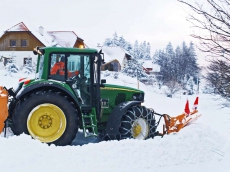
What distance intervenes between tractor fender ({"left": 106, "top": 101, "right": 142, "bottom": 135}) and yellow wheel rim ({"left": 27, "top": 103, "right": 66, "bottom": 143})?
123cm

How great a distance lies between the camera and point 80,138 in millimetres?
8344

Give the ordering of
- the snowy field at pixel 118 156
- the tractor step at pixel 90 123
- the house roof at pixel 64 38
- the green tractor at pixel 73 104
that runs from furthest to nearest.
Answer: the house roof at pixel 64 38 < the tractor step at pixel 90 123 < the green tractor at pixel 73 104 < the snowy field at pixel 118 156

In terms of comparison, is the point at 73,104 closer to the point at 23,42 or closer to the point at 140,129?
the point at 140,129

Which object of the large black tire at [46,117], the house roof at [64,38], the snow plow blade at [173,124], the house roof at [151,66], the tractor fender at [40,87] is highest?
the house roof at [64,38]

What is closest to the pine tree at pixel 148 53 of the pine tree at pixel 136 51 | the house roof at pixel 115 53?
the pine tree at pixel 136 51

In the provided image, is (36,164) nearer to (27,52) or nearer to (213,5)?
(213,5)

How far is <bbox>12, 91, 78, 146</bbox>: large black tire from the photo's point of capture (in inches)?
262

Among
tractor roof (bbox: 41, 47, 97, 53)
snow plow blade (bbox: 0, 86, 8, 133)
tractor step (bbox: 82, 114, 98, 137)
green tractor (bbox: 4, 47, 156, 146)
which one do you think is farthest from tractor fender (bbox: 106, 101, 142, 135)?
snow plow blade (bbox: 0, 86, 8, 133)

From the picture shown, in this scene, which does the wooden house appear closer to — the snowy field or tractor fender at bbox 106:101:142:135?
tractor fender at bbox 106:101:142:135

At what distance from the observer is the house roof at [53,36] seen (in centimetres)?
3906

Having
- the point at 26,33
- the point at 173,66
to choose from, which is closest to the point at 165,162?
the point at 26,33

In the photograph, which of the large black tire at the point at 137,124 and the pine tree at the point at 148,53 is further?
the pine tree at the point at 148,53

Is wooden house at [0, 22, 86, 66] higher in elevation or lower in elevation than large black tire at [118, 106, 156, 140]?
higher

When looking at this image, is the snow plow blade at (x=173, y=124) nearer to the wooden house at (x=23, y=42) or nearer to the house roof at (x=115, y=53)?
the wooden house at (x=23, y=42)
